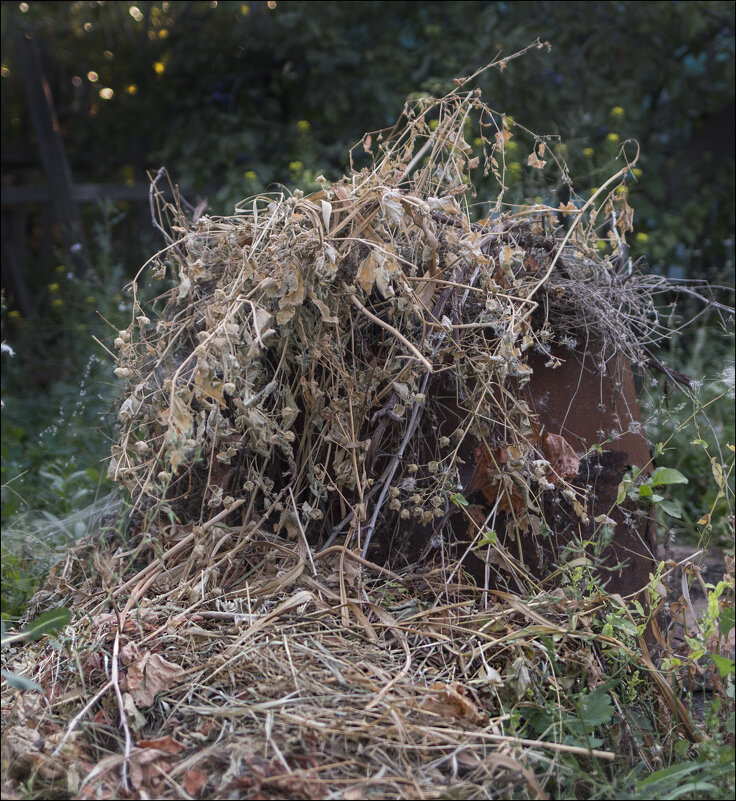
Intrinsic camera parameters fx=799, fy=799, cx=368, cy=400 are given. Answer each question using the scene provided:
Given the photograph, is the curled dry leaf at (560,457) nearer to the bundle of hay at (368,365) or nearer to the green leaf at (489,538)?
the bundle of hay at (368,365)

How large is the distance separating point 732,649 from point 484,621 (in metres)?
0.44

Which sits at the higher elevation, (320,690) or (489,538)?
(489,538)

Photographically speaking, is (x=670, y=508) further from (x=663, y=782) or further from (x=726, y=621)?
(x=663, y=782)

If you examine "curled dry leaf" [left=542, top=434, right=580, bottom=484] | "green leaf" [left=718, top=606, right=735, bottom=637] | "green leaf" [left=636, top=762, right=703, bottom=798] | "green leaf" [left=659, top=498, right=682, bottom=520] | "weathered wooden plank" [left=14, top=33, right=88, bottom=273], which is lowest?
"green leaf" [left=636, top=762, right=703, bottom=798]

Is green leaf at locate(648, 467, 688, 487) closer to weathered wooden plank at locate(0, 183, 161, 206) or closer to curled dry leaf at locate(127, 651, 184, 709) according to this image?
curled dry leaf at locate(127, 651, 184, 709)

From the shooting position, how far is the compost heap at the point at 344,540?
1266 mm

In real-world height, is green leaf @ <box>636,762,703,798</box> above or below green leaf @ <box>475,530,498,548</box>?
below

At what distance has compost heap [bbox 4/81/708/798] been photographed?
49.8 inches

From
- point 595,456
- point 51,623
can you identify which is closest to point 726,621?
point 595,456

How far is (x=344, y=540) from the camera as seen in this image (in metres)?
1.72

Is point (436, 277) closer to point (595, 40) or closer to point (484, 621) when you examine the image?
point (484, 621)

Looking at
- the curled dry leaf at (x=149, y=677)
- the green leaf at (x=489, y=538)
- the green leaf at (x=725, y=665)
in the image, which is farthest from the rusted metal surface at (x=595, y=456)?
the curled dry leaf at (x=149, y=677)

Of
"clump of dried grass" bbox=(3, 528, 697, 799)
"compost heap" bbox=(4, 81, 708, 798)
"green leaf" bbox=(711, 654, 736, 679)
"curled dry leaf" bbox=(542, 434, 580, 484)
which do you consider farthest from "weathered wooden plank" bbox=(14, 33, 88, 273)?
"green leaf" bbox=(711, 654, 736, 679)

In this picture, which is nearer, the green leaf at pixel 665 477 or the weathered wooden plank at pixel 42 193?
the green leaf at pixel 665 477
